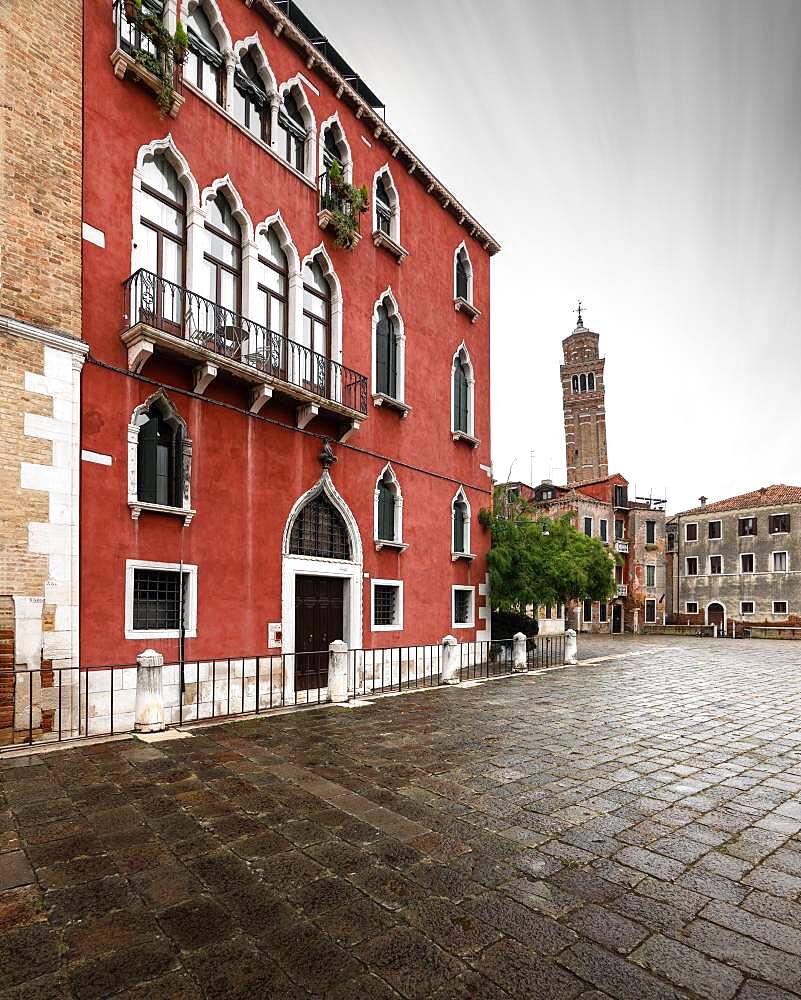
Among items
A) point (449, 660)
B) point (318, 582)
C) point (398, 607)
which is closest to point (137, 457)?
point (318, 582)

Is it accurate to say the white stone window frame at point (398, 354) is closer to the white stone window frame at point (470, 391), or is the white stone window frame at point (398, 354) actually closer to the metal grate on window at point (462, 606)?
the white stone window frame at point (470, 391)

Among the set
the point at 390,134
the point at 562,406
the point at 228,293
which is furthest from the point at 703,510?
the point at 228,293

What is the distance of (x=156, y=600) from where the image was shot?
997 centimetres

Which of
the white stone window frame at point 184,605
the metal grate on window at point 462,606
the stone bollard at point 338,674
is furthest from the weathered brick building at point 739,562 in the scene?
the white stone window frame at point 184,605

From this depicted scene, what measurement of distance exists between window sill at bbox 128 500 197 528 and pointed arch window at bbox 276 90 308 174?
798 cm

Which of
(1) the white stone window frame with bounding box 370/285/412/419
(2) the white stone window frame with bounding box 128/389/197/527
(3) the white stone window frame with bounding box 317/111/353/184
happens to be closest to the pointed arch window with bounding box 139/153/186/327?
(2) the white stone window frame with bounding box 128/389/197/527

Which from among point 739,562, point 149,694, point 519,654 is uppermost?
point 739,562

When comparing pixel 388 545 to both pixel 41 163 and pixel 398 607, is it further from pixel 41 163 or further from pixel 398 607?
pixel 41 163

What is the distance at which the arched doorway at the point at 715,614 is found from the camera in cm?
4153

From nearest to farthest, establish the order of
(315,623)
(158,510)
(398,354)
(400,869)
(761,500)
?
(400,869) < (158,510) < (315,623) < (398,354) < (761,500)

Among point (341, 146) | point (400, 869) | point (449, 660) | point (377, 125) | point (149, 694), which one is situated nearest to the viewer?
point (400, 869)

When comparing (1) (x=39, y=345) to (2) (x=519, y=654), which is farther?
(2) (x=519, y=654)

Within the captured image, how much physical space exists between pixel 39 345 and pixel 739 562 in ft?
141

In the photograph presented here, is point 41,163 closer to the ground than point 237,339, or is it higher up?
higher up
